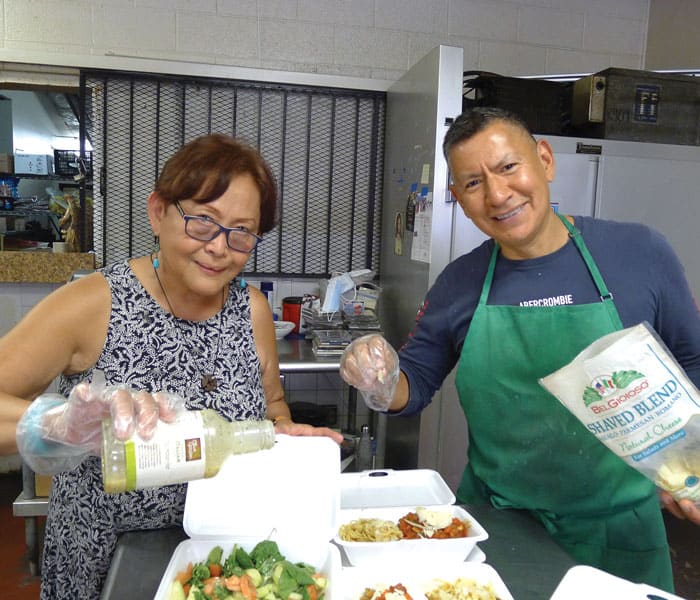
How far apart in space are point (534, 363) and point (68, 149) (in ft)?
9.65

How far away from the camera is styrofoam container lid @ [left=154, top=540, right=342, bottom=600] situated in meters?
1.03

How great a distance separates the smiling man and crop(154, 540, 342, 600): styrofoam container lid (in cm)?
39

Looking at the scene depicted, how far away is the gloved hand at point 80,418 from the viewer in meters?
0.86

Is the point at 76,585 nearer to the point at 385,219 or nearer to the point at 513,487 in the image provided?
the point at 513,487

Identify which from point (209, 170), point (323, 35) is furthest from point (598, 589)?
point (323, 35)

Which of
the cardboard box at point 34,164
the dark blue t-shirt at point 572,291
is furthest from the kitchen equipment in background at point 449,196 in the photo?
the cardboard box at point 34,164

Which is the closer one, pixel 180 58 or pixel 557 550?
pixel 557 550

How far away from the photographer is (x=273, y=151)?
3.31 m

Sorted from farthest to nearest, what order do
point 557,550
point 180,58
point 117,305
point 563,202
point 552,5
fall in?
point 552,5
point 180,58
point 563,202
point 117,305
point 557,550

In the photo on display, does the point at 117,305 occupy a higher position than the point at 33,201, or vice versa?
the point at 33,201

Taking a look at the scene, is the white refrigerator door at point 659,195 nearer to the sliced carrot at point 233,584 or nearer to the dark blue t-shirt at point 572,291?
the dark blue t-shirt at point 572,291

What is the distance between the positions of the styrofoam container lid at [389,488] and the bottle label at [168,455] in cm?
64

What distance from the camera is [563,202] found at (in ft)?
8.80

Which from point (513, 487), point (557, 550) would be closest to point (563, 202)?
point (513, 487)
